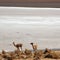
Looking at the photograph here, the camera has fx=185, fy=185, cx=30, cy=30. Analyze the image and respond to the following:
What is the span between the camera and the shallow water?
4.20ft

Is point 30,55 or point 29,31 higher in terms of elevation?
point 29,31

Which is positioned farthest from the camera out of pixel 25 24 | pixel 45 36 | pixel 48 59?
pixel 25 24

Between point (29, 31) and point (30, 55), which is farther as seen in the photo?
point (29, 31)

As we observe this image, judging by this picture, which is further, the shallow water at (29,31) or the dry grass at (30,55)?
the shallow water at (29,31)

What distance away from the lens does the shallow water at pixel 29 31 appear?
50.4 inches

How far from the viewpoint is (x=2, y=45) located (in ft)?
4.06

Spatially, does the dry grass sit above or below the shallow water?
below

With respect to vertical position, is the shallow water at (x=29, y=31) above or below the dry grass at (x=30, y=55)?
above

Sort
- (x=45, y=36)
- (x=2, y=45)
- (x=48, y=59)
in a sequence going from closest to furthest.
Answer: (x=48, y=59) → (x=2, y=45) → (x=45, y=36)

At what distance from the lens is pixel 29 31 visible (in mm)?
1404

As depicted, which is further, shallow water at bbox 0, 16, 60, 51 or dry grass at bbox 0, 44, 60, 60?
shallow water at bbox 0, 16, 60, 51
